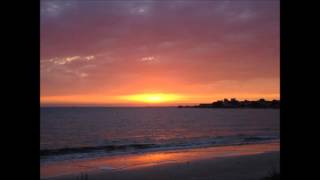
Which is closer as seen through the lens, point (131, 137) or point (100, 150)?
point (100, 150)

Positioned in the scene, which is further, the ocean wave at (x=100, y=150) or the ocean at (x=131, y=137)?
the ocean at (x=131, y=137)

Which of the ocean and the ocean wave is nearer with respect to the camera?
the ocean wave
